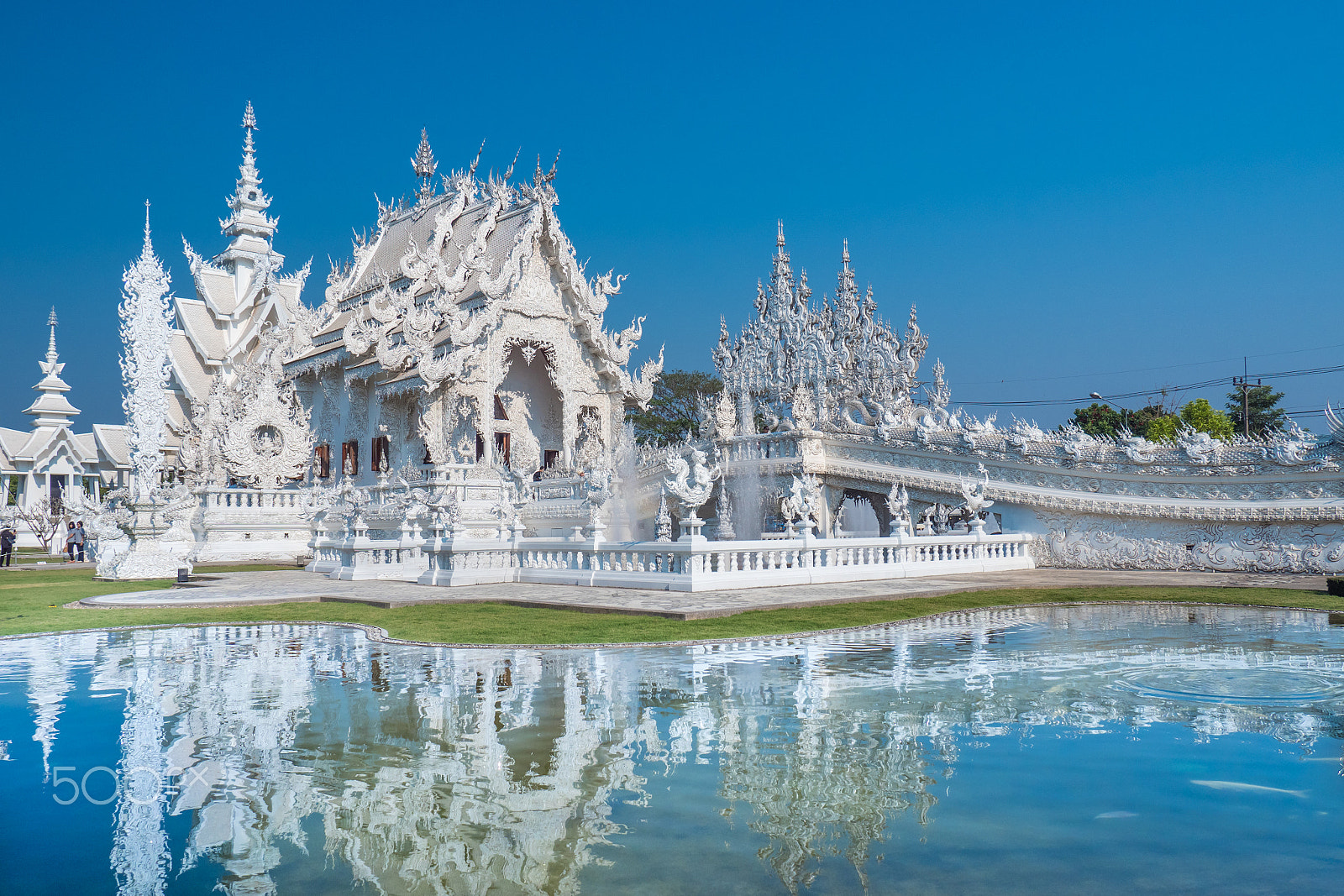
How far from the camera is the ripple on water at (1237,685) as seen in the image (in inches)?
234

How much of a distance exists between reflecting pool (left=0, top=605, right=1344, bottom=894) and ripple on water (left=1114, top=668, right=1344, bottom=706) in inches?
1.3

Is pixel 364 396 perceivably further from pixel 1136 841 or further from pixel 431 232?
pixel 1136 841

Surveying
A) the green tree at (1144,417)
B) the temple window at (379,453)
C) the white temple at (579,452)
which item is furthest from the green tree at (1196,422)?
the temple window at (379,453)

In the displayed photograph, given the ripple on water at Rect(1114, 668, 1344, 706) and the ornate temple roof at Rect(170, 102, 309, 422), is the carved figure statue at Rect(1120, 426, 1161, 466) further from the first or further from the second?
the ornate temple roof at Rect(170, 102, 309, 422)

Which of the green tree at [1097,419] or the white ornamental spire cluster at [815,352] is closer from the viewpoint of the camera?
the white ornamental spire cluster at [815,352]

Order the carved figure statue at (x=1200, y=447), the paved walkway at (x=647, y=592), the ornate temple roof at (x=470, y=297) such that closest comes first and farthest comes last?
the paved walkway at (x=647, y=592)
the carved figure statue at (x=1200, y=447)
the ornate temple roof at (x=470, y=297)

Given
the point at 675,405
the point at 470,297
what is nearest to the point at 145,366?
the point at 470,297

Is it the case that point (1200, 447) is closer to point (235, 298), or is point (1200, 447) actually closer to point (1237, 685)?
point (1237, 685)

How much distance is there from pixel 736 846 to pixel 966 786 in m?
1.27

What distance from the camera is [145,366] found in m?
20.5

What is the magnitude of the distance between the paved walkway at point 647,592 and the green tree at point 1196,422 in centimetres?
3236

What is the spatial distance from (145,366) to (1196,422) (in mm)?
46387

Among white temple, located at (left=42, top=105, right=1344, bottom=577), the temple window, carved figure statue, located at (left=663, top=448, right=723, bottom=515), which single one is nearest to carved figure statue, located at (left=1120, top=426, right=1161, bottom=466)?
white temple, located at (left=42, top=105, right=1344, bottom=577)

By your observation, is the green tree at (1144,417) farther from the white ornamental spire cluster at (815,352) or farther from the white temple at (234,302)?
the white temple at (234,302)
